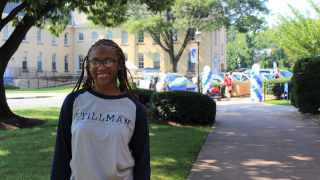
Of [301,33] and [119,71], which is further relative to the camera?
[301,33]

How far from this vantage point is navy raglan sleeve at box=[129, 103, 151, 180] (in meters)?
2.42

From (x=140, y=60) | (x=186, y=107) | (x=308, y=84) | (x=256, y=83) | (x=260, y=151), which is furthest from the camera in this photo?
(x=140, y=60)

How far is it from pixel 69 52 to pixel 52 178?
158 feet

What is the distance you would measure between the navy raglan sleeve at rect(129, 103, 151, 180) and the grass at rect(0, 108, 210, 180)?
3025 mm

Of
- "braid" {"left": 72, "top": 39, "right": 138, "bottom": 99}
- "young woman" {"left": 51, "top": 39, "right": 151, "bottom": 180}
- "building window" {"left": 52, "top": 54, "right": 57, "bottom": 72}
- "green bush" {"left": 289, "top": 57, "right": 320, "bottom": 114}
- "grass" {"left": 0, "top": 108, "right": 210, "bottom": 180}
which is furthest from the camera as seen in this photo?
"building window" {"left": 52, "top": 54, "right": 57, "bottom": 72}

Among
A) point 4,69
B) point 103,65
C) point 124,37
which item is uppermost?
point 124,37

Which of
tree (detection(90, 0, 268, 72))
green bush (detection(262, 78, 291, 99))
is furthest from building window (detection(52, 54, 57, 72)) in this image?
green bush (detection(262, 78, 291, 99))

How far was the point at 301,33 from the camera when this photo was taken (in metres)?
19.2

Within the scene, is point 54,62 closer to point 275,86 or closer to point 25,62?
point 25,62

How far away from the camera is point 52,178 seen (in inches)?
95.6

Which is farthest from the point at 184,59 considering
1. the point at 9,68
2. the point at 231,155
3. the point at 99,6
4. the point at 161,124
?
the point at 231,155

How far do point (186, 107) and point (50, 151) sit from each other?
4.71m

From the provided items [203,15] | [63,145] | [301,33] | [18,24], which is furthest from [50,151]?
[203,15]

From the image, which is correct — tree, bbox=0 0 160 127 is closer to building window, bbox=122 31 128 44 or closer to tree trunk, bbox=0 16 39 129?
tree trunk, bbox=0 16 39 129
